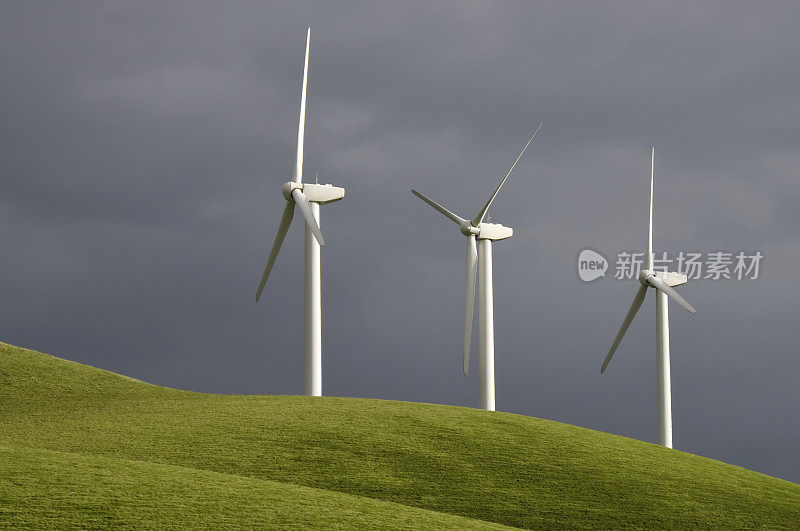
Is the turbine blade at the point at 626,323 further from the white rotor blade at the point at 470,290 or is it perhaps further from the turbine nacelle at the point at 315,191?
the turbine nacelle at the point at 315,191

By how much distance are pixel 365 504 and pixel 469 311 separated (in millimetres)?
33710

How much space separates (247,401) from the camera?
5109 centimetres

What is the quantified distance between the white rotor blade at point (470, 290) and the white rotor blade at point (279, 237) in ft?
43.6

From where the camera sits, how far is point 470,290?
62469 millimetres

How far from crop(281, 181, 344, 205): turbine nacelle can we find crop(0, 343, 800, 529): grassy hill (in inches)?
500

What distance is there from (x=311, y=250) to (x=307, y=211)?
2698mm

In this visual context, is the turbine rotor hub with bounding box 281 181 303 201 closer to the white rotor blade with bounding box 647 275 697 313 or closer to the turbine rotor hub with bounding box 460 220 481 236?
the turbine rotor hub with bounding box 460 220 481 236

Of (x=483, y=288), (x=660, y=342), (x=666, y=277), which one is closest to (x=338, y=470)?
(x=483, y=288)

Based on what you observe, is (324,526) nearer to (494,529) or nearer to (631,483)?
(494,529)

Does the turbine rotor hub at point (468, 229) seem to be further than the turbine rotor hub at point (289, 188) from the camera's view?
Yes

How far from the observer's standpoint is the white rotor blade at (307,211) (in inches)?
1959

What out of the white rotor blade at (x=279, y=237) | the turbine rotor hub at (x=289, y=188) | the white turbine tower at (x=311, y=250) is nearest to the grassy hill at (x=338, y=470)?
the white turbine tower at (x=311, y=250)

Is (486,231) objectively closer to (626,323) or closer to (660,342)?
(626,323)

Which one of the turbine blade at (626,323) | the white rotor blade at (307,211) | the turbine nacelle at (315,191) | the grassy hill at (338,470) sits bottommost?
the grassy hill at (338,470)
